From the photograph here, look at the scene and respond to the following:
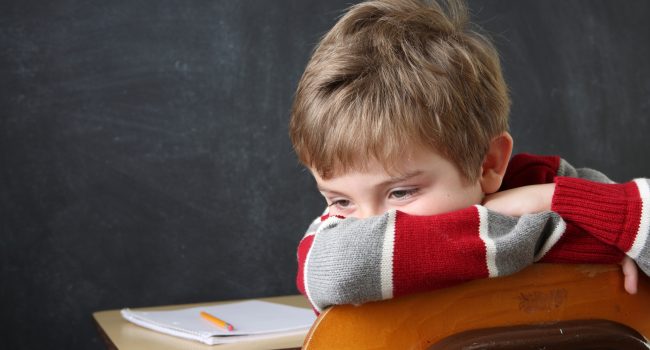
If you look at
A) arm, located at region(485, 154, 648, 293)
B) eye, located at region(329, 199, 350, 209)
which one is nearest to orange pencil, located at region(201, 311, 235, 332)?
eye, located at region(329, 199, 350, 209)

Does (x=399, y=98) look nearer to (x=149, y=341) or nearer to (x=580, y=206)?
(x=580, y=206)

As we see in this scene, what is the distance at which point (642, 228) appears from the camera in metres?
0.87

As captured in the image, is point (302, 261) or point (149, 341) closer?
point (302, 261)

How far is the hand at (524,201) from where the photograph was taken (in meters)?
0.94

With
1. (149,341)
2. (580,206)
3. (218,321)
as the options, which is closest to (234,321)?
(218,321)

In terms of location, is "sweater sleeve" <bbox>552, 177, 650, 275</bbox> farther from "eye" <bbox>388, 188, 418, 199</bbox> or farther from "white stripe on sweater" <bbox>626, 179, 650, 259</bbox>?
"eye" <bbox>388, 188, 418, 199</bbox>

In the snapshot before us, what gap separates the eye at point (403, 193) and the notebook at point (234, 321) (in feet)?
1.67

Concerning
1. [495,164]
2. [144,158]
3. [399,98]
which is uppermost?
[399,98]

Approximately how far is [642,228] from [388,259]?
0.30 metres

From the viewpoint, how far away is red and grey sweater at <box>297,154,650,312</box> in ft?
2.42

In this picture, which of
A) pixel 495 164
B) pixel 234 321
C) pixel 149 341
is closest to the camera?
pixel 495 164

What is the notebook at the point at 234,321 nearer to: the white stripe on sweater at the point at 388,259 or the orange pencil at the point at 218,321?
the orange pencil at the point at 218,321

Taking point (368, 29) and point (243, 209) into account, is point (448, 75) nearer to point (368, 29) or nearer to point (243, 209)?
point (368, 29)

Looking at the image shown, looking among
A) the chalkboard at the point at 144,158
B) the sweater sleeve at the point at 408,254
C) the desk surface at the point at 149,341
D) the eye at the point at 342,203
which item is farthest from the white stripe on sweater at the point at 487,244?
the chalkboard at the point at 144,158
